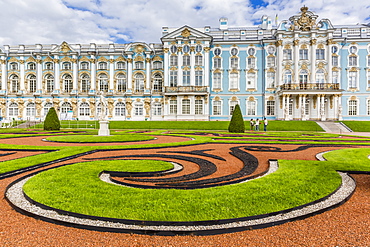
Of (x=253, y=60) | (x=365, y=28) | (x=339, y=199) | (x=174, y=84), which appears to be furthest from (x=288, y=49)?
(x=339, y=199)

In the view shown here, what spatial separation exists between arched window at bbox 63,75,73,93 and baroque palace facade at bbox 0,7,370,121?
194mm

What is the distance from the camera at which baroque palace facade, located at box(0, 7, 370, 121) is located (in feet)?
127

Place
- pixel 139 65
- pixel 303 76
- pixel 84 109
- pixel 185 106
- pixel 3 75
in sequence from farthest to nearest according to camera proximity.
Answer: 1. pixel 3 75
2. pixel 84 109
3. pixel 139 65
4. pixel 185 106
5. pixel 303 76

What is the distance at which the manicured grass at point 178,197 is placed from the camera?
3.70 meters

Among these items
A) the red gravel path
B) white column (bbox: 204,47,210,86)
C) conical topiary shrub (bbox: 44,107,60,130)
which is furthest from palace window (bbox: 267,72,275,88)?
the red gravel path

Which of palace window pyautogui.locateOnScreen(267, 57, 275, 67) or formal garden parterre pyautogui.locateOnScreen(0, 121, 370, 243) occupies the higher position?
palace window pyautogui.locateOnScreen(267, 57, 275, 67)

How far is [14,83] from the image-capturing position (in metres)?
45.3

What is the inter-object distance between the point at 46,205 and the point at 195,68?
37976 millimetres

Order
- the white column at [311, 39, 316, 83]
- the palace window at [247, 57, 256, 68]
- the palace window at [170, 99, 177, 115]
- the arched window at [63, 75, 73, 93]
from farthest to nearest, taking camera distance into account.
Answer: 1. the arched window at [63, 75, 73, 93]
2. the palace window at [247, 57, 256, 68]
3. the palace window at [170, 99, 177, 115]
4. the white column at [311, 39, 316, 83]

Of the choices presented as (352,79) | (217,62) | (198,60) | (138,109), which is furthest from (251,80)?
(138,109)

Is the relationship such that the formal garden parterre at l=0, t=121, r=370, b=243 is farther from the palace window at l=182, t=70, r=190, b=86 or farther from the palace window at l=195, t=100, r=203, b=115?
the palace window at l=182, t=70, r=190, b=86

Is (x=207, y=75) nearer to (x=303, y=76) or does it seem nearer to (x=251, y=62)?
(x=251, y=62)

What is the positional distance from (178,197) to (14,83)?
176ft

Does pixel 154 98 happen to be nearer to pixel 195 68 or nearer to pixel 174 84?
pixel 174 84
